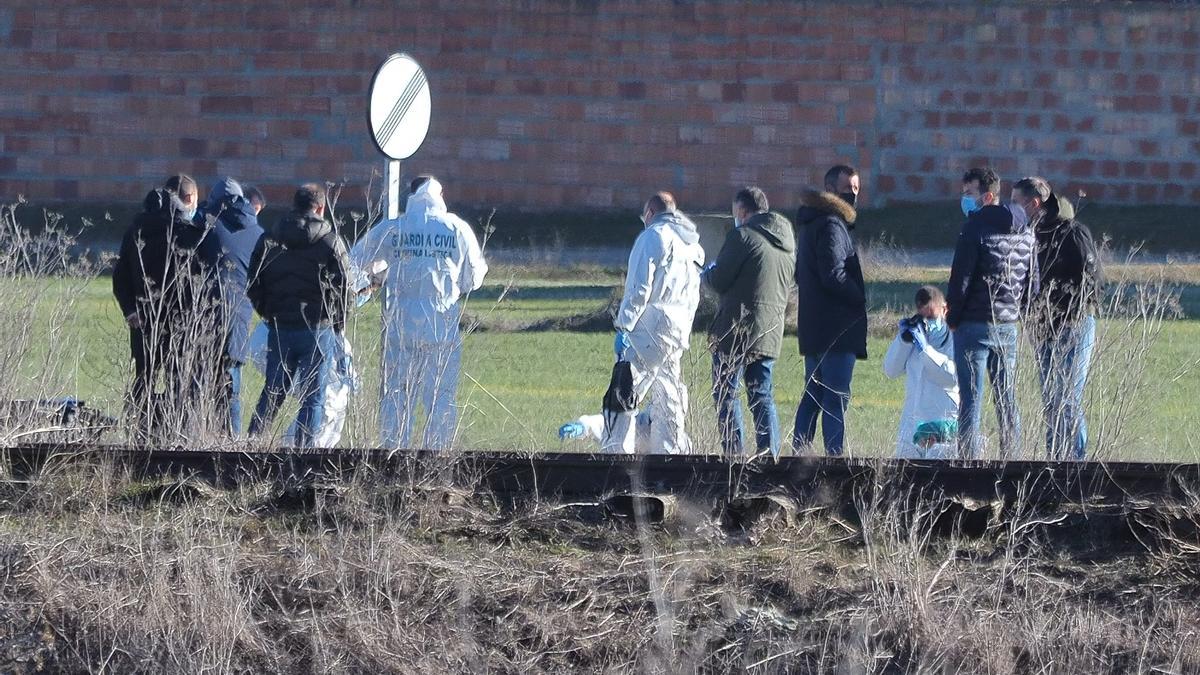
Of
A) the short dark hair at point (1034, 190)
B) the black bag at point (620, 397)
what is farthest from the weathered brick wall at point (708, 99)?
the black bag at point (620, 397)

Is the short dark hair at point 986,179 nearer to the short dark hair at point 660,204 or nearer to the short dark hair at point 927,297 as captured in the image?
the short dark hair at point 927,297

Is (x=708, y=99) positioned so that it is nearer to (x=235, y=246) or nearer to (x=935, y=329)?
(x=935, y=329)

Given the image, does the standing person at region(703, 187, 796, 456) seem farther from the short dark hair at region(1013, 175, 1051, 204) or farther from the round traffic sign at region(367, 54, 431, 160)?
the round traffic sign at region(367, 54, 431, 160)

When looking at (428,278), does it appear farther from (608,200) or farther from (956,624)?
(608,200)

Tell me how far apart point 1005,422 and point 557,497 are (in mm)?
2153

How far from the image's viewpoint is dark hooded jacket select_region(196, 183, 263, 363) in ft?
30.2

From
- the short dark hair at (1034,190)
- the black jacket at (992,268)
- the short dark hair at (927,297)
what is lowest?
the short dark hair at (927,297)

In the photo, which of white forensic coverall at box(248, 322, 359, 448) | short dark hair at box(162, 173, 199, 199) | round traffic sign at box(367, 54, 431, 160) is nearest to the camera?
white forensic coverall at box(248, 322, 359, 448)

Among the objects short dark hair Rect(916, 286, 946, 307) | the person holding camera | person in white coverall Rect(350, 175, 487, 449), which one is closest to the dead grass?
person in white coverall Rect(350, 175, 487, 449)

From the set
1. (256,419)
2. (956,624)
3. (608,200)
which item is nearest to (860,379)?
(256,419)

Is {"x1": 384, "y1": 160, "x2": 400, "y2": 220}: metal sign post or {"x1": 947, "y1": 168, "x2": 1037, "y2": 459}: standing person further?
{"x1": 384, "y1": 160, "x2": 400, "y2": 220}: metal sign post

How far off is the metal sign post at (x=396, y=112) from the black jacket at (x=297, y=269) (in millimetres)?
448

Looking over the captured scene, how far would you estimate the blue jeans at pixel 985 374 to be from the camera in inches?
311

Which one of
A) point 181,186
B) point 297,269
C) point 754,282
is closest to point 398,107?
point 297,269
